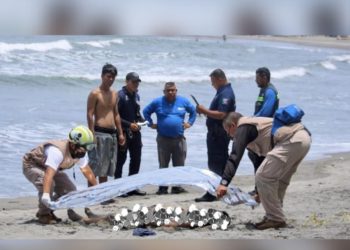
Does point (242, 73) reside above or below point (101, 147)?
above

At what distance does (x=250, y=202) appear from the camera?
687 cm

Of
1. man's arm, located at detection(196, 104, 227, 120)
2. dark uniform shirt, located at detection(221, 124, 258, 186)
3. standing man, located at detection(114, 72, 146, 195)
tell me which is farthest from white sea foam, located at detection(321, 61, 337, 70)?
dark uniform shirt, located at detection(221, 124, 258, 186)

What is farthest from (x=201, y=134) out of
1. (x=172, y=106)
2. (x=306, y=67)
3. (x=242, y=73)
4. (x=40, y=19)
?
(x=306, y=67)

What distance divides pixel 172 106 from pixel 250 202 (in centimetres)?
261

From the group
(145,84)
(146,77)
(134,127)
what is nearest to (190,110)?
(134,127)

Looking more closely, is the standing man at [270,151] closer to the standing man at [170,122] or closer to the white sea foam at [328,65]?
the standing man at [170,122]

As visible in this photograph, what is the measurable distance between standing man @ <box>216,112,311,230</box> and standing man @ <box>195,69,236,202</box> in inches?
71.6

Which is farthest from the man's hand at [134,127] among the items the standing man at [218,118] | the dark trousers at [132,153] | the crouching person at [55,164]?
the crouching person at [55,164]

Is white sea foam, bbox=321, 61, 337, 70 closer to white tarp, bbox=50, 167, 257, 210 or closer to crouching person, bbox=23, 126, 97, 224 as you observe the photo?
white tarp, bbox=50, 167, 257, 210

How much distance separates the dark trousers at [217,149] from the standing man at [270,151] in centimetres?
197

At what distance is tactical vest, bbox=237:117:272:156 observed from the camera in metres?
6.39

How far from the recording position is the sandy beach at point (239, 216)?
631 cm

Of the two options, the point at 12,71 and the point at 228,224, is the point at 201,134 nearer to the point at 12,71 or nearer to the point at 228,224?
the point at 228,224

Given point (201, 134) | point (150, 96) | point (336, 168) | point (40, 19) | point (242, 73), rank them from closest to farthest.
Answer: point (40, 19) → point (336, 168) → point (201, 134) → point (150, 96) → point (242, 73)
